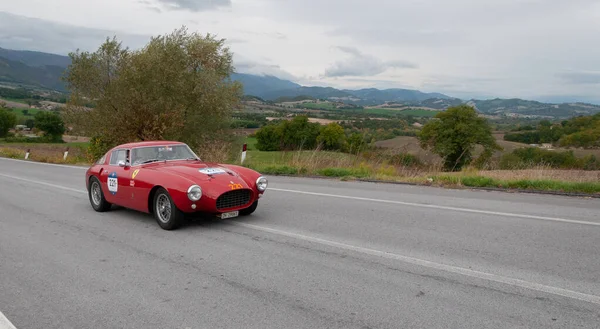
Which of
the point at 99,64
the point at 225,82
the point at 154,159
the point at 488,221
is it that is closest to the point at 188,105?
the point at 225,82

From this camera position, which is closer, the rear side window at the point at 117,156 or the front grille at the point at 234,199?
the front grille at the point at 234,199

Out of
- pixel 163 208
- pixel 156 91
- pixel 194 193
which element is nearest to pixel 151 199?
pixel 163 208

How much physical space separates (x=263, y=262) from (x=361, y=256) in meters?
1.15

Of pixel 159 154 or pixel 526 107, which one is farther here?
pixel 526 107

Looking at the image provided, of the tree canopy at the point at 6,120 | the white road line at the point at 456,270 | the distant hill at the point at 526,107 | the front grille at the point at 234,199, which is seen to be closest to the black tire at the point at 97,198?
the front grille at the point at 234,199

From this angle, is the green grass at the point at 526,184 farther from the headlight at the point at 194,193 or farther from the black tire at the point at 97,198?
the black tire at the point at 97,198

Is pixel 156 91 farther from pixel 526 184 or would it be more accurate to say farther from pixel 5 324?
pixel 5 324

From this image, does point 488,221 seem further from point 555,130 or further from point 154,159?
point 555,130

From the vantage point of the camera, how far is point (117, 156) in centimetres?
859

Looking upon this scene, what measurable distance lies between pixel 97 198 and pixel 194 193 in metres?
3.47

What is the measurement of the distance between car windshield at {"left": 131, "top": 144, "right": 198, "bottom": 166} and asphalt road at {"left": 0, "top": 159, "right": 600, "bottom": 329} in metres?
1.11

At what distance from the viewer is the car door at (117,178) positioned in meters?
7.93

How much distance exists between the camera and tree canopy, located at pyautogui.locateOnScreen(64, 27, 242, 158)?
26.3 metres

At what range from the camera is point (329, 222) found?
7262 mm
